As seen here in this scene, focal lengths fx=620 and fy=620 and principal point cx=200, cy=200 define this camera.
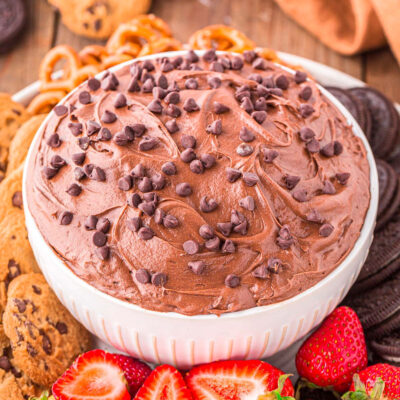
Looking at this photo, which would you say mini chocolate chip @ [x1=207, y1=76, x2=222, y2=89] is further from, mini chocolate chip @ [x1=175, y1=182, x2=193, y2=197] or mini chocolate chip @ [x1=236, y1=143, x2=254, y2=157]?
mini chocolate chip @ [x1=175, y1=182, x2=193, y2=197]

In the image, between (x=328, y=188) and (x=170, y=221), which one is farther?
(x=328, y=188)

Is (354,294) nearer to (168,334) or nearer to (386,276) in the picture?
(386,276)

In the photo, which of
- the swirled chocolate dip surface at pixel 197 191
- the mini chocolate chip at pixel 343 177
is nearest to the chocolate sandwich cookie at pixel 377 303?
the swirled chocolate dip surface at pixel 197 191

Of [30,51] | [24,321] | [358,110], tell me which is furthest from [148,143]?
[30,51]

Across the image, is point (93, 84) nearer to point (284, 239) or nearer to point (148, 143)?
point (148, 143)

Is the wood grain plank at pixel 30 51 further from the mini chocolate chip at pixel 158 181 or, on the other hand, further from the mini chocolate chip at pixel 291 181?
the mini chocolate chip at pixel 291 181

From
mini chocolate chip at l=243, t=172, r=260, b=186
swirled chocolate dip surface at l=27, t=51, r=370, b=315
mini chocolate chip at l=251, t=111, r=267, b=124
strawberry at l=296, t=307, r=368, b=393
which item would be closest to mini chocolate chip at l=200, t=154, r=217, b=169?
swirled chocolate dip surface at l=27, t=51, r=370, b=315

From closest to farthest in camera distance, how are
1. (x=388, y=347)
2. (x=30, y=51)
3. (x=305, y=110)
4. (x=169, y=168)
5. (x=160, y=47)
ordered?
(x=169, y=168)
(x=305, y=110)
(x=388, y=347)
(x=160, y=47)
(x=30, y=51)

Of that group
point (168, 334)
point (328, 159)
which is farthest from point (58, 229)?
point (328, 159)

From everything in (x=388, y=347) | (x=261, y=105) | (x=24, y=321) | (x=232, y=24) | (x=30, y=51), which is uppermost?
(x=261, y=105)
